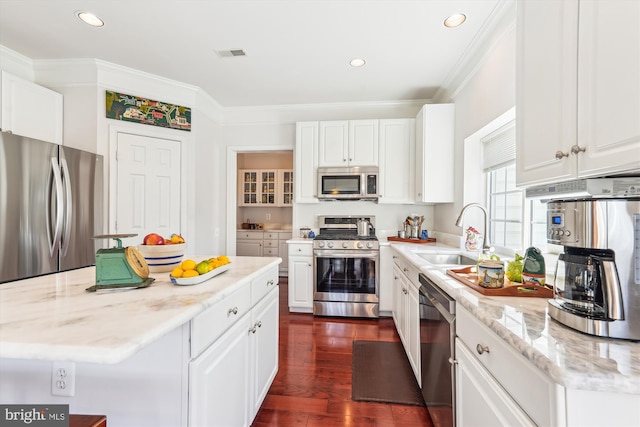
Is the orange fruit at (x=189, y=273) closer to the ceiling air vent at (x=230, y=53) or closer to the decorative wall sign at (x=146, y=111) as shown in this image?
the ceiling air vent at (x=230, y=53)

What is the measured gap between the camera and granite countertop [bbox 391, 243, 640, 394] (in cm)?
60

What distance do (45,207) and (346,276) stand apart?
281 centimetres

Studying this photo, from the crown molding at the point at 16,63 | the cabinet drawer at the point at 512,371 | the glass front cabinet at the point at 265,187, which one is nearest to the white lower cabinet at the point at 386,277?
the cabinet drawer at the point at 512,371

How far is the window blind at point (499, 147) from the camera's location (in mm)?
2092

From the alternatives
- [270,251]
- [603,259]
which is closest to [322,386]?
[603,259]

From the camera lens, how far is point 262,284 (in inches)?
66.2

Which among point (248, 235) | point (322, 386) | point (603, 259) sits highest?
point (603, 259)

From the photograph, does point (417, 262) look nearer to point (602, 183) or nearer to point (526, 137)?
point (526, 137)

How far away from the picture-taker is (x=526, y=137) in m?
1.17

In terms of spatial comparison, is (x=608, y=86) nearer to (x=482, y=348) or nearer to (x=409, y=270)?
(x=482, y=348)

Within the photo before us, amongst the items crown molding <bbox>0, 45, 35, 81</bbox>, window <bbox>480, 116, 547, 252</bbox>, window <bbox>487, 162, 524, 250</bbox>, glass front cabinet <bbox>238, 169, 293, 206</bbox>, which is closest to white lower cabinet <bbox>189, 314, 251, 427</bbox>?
window <bbox>480, 116, 547, 252</bbox>

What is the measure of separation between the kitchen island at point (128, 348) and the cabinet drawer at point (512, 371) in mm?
977

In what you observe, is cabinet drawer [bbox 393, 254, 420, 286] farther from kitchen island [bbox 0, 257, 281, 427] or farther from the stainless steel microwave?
kitchen island [bbox 0, 257, 281, 427]

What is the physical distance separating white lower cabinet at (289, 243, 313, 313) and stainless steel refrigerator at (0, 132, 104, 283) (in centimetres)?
198
